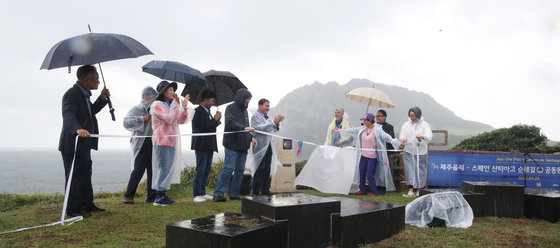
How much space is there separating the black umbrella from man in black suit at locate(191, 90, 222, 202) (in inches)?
66.4

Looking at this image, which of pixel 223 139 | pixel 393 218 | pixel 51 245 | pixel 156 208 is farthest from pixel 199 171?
pixel 393 218

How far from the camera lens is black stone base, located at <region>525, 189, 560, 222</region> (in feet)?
15.8

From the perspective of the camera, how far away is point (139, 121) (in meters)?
5.33

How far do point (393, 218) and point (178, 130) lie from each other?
338cm

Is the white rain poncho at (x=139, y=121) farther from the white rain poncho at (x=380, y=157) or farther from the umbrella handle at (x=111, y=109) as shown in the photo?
the white rain poncho at (x=380, y=157)

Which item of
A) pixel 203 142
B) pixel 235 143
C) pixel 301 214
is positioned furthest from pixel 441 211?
pixel 203 142

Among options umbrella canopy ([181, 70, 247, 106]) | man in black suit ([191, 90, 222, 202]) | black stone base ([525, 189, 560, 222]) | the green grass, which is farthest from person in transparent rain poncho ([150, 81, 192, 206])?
black stone base ([525, 189, 560, 222])

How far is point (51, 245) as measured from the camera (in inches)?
121

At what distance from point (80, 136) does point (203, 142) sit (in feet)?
6.70

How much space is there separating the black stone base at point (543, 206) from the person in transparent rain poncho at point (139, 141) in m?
5.66

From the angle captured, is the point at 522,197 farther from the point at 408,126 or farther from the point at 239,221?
the point at 239,221

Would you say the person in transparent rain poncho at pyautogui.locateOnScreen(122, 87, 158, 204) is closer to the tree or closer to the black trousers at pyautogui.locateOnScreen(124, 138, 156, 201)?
the black trousers at pyautogui.locateOnScreen(124, 138, 156, 201)

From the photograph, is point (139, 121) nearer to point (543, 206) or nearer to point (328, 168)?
point (328, 168)

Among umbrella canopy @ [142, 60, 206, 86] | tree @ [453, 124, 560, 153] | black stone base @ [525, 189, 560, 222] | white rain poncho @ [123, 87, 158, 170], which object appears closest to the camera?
black stone base @ [525, 189, 560, 222]
